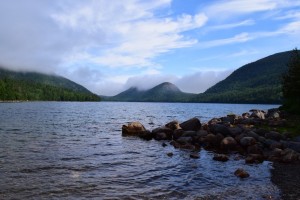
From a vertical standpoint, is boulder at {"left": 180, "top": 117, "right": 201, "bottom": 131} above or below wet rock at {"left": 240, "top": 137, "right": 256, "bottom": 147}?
above

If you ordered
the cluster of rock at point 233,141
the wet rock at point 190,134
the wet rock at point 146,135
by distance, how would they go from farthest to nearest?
the wet rock at point 146,135, the wet rock at point 190,134, the cluster of rock at point 233,141

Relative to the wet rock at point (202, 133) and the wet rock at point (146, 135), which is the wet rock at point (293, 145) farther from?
the wet rock at point (146, 135)

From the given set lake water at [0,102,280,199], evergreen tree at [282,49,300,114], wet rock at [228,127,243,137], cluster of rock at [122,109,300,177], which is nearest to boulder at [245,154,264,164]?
cluster of rock at [122,109,300,177]

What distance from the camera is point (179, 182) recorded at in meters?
20.6

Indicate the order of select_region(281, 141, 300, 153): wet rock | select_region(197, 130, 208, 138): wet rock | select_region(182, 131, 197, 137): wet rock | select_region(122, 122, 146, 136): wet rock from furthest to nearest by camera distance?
1. select_region(122, 122, 146, 136): wet rock
2. select_region(182, 131, 197, 137): wet rock
3. select_region(197, 130, 208, 138): wet rock
4. select_region(281, 141, 300, 153): wet rock

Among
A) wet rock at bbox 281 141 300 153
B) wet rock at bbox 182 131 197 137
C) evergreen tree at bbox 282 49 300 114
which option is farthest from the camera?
evergreen tree at bbox 282 49 300 114

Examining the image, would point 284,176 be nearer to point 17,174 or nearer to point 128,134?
point 17,174

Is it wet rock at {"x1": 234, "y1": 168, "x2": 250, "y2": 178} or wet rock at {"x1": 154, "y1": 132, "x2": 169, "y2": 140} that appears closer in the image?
wet rock at {"x1": 234, "y1": 168, "x2": 250, "y2": 178}

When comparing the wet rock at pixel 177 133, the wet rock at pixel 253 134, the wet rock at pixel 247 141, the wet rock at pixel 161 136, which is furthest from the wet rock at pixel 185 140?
the wet rock at pixel 253 134

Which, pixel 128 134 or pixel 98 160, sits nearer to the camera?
pixel 98 160

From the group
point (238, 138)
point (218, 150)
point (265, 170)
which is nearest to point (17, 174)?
point (265, 170)

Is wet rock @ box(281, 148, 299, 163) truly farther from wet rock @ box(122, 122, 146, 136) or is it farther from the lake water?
wet rock @ box(122, 122, 146, 136)

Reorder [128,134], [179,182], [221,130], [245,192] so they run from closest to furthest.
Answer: [245,192] < [179,182] < [221,130] < [128,134]

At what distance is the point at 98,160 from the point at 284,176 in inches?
550
